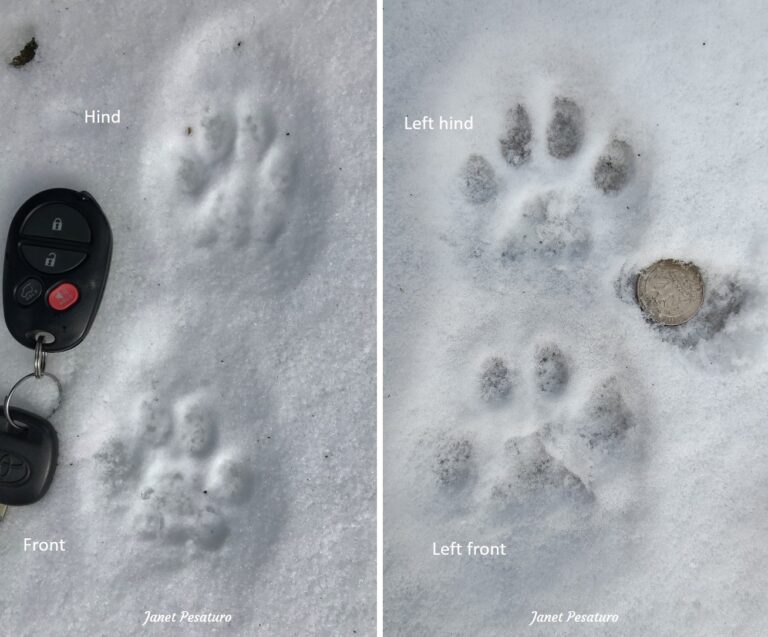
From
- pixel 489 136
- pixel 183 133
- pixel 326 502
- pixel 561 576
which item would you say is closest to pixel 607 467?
pixel 561 576

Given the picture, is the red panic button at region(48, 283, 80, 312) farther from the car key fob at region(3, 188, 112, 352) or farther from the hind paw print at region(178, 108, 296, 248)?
the hind paw print at region(178, 108, 296, 248)

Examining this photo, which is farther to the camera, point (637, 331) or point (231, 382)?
point (637, 331)

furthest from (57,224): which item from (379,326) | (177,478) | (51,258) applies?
(379,326)

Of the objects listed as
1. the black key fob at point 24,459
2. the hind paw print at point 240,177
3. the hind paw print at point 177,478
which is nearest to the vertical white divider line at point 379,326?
the hind paw print at point 240,177

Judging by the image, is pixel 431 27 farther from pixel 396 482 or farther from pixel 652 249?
pixel 396 482

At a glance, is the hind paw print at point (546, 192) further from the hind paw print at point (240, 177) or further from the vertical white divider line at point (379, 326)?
the hind paw print at point (240, 177)

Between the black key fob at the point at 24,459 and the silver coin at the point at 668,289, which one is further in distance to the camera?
the silver coin at the point at 668,289

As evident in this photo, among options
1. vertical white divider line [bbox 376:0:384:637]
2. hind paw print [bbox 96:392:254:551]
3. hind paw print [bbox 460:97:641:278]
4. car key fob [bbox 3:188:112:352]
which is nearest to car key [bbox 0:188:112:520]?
car key fob [bbox 3:188:112:352]
